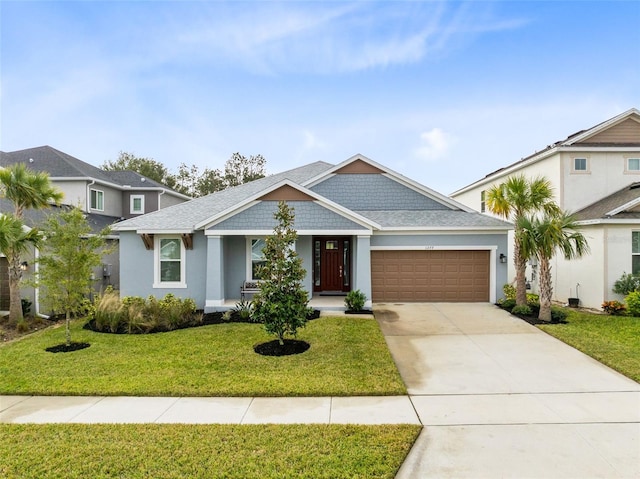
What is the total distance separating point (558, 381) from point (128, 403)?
24.0 ft

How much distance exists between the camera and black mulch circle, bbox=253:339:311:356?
8016 millimetres

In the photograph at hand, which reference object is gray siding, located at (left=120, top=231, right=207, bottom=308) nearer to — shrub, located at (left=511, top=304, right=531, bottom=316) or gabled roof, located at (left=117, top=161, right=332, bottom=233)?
gabled roof, located at (left=117, top=161, right=332, bottom=233)

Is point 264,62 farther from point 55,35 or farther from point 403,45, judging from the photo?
point 55,35

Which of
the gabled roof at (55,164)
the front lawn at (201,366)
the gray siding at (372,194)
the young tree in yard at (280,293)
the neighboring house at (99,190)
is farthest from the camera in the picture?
the gabled roof at (55,164)

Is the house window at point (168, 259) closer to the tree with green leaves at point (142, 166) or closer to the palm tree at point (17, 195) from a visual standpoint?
the palm tree at point (17, 195)

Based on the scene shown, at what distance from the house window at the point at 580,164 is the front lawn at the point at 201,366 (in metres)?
11.8

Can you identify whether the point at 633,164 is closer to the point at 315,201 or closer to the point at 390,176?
the point at 390,176

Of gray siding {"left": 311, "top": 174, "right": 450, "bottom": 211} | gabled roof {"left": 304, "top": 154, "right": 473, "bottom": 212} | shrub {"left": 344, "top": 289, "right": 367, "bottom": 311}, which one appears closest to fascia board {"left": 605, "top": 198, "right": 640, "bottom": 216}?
gabled roof {"left": 304, "top": 154, "right": 473, "bottom": 212}

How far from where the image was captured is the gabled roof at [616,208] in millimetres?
12445

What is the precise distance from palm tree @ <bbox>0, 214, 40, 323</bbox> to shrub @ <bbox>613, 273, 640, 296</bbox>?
18.6 m

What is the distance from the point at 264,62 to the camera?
1504cm

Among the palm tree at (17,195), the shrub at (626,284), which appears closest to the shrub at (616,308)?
the shrub at (626,284)

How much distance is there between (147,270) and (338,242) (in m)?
7.33

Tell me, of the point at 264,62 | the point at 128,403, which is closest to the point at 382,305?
the point at 128,403
